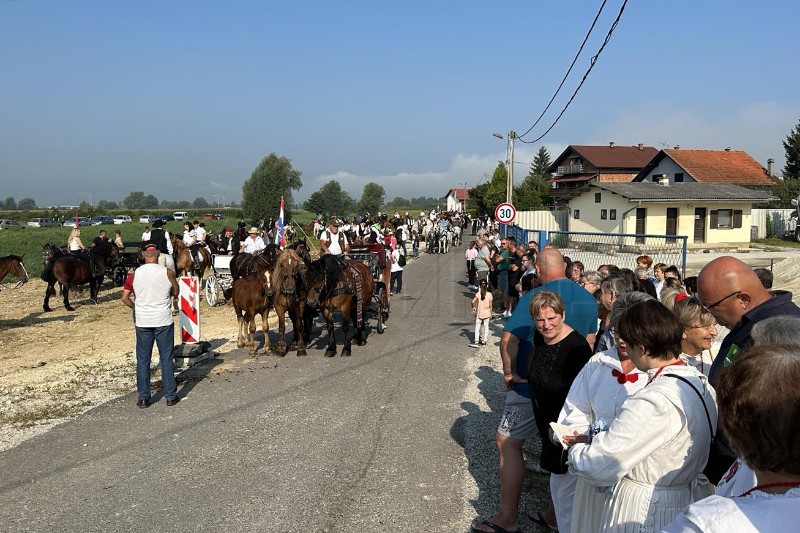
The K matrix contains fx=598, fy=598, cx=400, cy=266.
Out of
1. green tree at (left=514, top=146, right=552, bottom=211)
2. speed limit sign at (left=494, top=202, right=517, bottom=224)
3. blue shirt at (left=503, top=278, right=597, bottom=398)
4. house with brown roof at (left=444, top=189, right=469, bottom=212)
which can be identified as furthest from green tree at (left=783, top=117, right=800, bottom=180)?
house with brown roof at (left=444, top=189, right=469, bottom=212)

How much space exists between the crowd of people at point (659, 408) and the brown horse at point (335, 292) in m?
5.91

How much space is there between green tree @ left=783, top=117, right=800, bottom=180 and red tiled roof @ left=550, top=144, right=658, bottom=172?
45.7ft

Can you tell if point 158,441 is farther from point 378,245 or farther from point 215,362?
point 378,245

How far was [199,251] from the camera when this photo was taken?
793 inches

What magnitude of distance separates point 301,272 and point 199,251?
1085 centimetres

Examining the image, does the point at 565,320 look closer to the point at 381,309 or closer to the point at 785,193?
the point at 381,309

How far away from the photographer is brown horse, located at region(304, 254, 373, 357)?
10445mm

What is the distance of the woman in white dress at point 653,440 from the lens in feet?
8.19

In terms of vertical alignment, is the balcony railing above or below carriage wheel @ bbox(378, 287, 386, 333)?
above

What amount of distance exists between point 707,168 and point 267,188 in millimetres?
52497

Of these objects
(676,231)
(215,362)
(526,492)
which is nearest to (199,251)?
(215,362)

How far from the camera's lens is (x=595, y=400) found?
3158mm

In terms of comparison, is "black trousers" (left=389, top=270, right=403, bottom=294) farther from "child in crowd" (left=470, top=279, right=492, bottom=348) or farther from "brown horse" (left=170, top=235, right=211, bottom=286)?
"child in crowd" (left=470, top=279, right=492, bottom=348)

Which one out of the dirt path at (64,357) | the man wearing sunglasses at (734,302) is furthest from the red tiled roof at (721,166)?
the man wearing sunglasses at (734,302)
